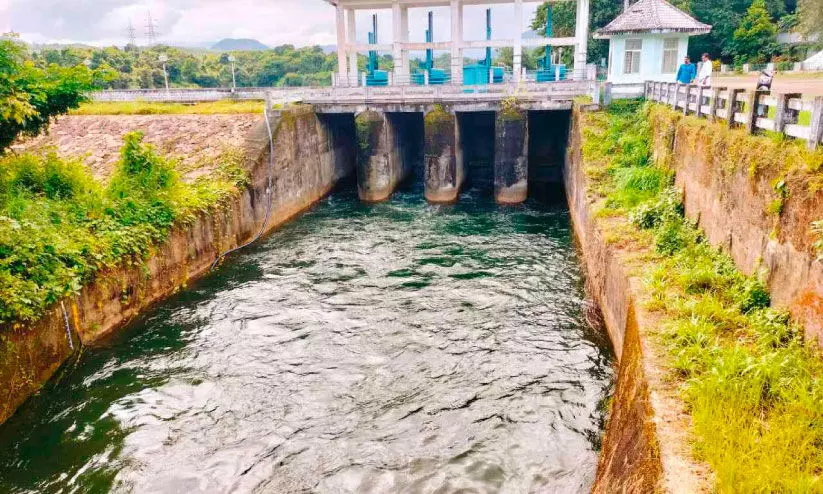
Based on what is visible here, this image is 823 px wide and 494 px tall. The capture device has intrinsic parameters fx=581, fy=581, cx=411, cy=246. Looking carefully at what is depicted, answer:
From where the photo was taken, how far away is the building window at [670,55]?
69.9 feet

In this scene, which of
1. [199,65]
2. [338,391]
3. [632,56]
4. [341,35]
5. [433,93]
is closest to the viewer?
[338,391]

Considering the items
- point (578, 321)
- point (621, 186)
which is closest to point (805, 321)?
point (578, 321)

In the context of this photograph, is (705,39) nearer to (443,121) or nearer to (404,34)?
(404,34)

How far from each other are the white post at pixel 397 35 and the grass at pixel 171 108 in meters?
9.77

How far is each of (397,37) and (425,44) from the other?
64.8 inches

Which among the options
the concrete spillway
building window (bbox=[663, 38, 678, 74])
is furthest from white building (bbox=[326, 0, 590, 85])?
building window (bbox=[663, 38, 678, 74])

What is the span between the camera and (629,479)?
539 centimetres

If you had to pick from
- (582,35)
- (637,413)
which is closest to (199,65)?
(582,35)

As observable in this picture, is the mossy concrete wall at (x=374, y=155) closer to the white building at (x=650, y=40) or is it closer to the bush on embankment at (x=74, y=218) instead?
the bush on embankment at (x=74, y=218)

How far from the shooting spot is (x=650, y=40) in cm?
2120

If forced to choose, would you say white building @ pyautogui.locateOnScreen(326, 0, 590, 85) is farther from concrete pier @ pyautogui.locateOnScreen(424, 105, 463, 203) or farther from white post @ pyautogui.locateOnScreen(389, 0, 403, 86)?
concrete pier @ pyautogui.locateOnScreen(424, 105, 463, 203)

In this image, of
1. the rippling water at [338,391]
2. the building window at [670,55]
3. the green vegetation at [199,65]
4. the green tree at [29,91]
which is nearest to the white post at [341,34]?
the green vegetation at [199,65]

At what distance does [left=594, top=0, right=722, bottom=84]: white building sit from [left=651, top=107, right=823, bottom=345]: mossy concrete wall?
11.3m

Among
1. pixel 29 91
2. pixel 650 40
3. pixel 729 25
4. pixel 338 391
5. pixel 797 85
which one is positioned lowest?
pixel 338 391
